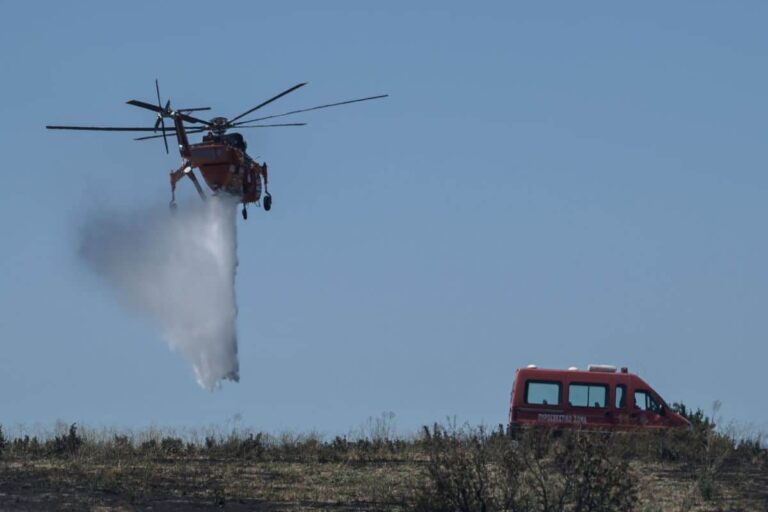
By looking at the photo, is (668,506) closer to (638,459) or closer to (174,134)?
(638,459)

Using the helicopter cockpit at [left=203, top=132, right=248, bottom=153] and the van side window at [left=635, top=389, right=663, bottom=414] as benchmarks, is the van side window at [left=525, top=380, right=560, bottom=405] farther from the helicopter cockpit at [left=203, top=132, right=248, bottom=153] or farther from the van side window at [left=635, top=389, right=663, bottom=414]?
the helicopter cockpit at [left=203, top=132, right=248, bottom=153]

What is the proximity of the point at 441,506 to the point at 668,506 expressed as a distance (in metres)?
3.97

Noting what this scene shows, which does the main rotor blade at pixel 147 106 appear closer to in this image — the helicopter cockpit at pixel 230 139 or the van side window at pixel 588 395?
the helicopter cockpit at pixel 230 139

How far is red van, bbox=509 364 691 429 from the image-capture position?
35.7 meters

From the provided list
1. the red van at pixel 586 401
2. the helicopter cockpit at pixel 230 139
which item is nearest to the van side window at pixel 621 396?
the red van at pixel 586 401

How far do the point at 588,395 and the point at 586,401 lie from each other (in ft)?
0.53

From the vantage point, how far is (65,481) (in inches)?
952

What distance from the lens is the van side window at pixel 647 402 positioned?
35.9 metres

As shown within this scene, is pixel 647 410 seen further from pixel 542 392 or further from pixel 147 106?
pixel 147 106

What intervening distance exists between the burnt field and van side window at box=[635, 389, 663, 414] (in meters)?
2.24

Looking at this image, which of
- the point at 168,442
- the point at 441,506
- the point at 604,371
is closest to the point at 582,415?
the point at 604,371

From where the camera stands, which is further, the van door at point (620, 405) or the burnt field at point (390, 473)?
the van door at point (620, 405)

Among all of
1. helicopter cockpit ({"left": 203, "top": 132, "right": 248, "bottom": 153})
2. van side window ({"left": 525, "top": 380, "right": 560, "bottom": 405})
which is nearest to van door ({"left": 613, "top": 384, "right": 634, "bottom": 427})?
van side window ({"left": 525, "top": 380, "right": 560, "bottom": 405})

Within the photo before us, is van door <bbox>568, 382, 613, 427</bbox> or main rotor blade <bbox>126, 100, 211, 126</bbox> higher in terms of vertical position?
main rotor blade <bbox>126, 100, 211, 126</bbox>
